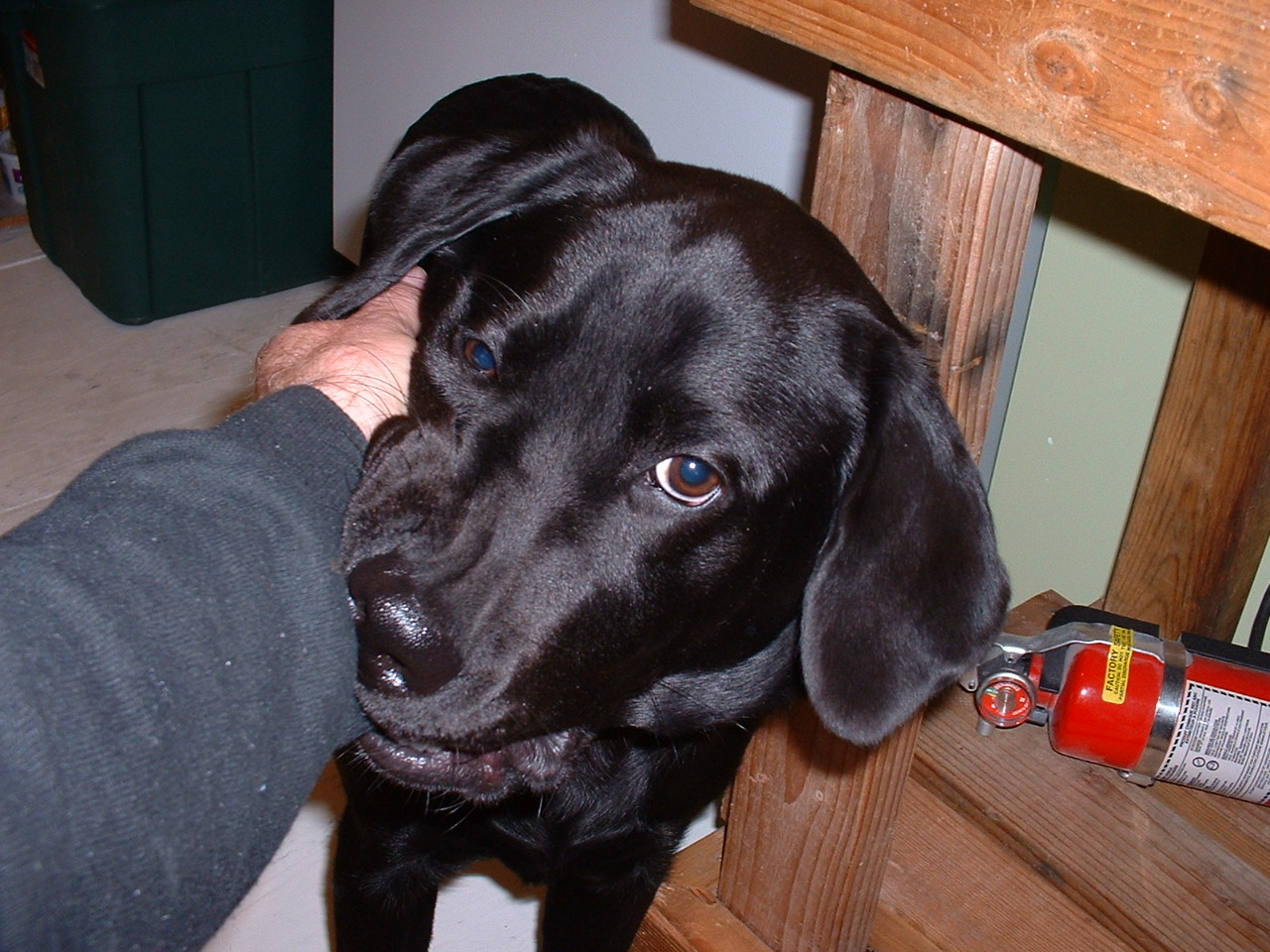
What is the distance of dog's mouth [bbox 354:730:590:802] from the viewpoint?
1137 mm

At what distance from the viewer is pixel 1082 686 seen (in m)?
1.62

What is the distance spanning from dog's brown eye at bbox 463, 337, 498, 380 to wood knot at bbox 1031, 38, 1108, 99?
1.83 ft

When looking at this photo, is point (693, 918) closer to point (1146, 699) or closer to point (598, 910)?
point (598, 910)

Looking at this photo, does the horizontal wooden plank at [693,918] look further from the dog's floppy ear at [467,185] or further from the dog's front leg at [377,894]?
the dog's floppy ear at [467,185]

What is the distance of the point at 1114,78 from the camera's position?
0.85 m

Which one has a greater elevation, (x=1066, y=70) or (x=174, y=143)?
(x=1066, y=70)

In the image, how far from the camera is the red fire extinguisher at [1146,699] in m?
1.58

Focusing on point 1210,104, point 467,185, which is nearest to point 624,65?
point 467,185

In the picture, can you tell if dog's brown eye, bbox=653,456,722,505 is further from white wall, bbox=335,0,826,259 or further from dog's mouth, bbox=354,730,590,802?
white wall, bbox=335,0,826,259

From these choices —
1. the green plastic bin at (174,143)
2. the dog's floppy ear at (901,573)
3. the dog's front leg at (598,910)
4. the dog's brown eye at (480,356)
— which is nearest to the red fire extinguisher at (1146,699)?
the dog's floppy ear at (901,573)

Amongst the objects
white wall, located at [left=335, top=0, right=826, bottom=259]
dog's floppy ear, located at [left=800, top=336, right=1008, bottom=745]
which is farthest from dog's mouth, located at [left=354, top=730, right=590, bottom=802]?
white wall, located at [left=335, top=0, right=826, bottom=259]

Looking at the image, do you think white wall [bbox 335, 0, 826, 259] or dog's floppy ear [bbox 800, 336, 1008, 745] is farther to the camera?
white wall [bbox 335, 0, 826, 259]

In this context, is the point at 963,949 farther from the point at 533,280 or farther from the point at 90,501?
the point at 90,501

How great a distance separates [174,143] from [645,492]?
2.71 meters
